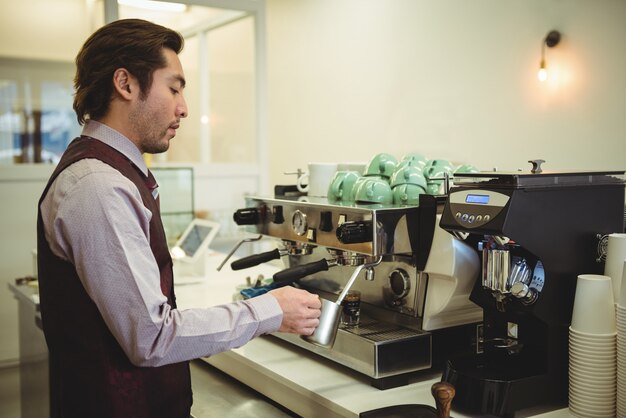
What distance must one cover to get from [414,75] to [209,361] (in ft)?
9.49

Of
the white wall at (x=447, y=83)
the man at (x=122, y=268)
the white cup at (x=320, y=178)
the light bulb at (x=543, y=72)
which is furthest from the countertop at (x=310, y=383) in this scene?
the light bulb at (x=543, y=72)

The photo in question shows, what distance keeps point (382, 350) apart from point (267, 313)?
1.05 ft

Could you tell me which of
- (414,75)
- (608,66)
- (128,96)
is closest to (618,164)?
(608,66)

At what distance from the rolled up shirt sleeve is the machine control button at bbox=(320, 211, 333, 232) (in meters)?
0.44

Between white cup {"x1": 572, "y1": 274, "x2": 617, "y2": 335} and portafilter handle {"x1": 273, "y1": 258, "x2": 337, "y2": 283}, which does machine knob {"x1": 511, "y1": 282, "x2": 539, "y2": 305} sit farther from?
portafilter handle {"x1": 273, "y1": 258, "x2": 337, "y2": 283}

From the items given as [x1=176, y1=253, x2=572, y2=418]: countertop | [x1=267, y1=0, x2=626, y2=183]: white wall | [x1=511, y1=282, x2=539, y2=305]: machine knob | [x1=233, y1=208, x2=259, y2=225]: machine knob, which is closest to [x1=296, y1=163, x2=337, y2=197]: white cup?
[x1=233, y1=208, x2=259, y2=225]: machine knob

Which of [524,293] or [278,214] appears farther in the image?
[278,214]

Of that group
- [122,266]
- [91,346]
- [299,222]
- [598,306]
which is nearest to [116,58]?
[122,266]

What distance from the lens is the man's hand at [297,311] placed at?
45.3 inches

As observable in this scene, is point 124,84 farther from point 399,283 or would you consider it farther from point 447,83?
point 447,83

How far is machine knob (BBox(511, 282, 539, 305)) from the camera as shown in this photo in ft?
3.92

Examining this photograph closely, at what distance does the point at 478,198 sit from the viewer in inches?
46.6

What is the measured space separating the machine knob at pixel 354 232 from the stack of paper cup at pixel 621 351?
0.47m

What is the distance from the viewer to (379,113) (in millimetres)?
4609
